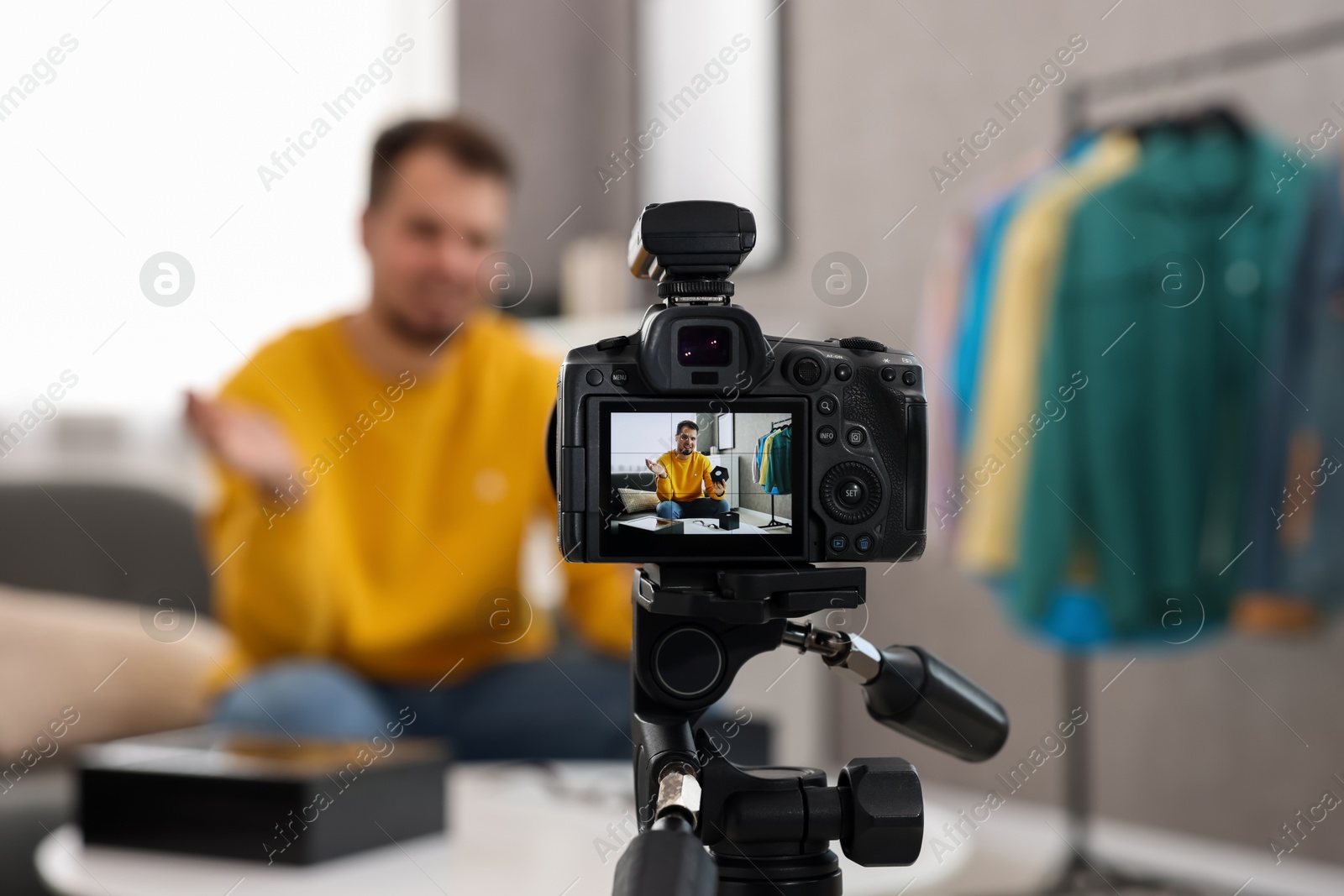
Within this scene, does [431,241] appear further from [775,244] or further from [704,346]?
[704,346]

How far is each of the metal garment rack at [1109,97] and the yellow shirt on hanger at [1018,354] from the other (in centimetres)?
13

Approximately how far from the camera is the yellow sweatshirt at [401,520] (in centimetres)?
173

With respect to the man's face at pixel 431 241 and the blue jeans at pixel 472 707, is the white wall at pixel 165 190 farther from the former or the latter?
the blue jeans at pixel 472 707

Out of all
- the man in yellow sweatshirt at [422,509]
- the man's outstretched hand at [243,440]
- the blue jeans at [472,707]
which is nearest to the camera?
the man's outstretched hand at [243,440]

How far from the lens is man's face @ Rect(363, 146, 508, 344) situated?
1.86 metres

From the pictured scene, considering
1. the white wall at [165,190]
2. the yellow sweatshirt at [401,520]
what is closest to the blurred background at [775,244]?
the white wall at [165,190]

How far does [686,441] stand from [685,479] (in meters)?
0.02

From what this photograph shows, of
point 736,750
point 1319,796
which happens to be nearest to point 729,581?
point 736,750

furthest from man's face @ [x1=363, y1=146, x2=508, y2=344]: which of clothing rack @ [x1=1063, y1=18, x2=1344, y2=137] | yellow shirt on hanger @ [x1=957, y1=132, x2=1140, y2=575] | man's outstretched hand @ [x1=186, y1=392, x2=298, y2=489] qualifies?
clothing rack @ [x1=1063, y1=18, x2=1344, y2=137]

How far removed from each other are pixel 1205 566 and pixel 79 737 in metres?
1.67

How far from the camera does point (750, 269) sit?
2.93m

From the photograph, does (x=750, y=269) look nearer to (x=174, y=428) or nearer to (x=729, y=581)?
(x=174, y=428)

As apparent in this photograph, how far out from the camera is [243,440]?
143cm

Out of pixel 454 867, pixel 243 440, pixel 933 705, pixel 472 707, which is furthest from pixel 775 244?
pixel 933 705
